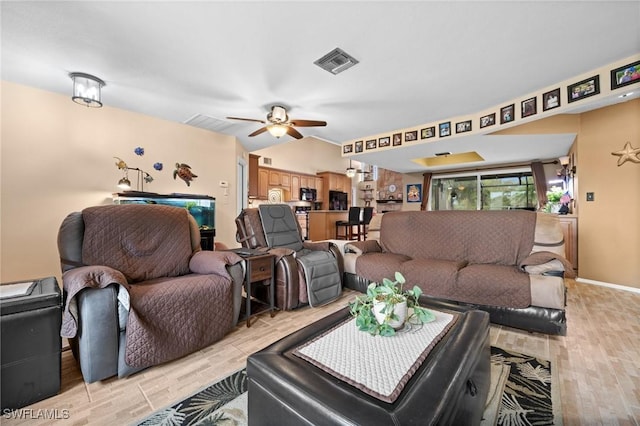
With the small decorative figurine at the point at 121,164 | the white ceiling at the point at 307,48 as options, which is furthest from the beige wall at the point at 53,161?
the white ceiling at the point at 307,48

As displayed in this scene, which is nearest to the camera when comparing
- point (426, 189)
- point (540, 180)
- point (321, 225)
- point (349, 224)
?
point (540, 180)

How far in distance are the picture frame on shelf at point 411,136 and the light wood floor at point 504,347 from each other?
9.82 feet

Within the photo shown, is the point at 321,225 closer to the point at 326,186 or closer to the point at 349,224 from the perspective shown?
the point at 349,224

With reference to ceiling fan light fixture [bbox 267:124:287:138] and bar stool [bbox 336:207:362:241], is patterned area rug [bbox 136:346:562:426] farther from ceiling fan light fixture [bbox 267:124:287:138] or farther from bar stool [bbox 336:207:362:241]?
bar stool [bbox 336:207:362:241]

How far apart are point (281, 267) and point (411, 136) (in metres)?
3.18

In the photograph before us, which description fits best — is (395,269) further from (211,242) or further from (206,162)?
(206,162)

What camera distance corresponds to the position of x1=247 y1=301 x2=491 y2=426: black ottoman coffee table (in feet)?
2.28

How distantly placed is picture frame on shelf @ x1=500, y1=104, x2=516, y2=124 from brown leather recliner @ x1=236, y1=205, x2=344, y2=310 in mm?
3038

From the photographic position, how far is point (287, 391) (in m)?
0.80

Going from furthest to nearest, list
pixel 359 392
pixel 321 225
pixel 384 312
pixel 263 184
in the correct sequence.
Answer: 1. pixel 263 184
2. pixel 321 225
3. pixel 384 312
4. pixel 359 392

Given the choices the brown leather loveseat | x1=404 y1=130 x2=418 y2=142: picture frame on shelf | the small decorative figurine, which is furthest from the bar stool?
the small decorative figurine

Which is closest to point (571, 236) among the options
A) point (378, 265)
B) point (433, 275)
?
point (433, 275)

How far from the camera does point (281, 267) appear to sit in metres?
2.49

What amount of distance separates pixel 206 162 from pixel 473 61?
12.3 feet
